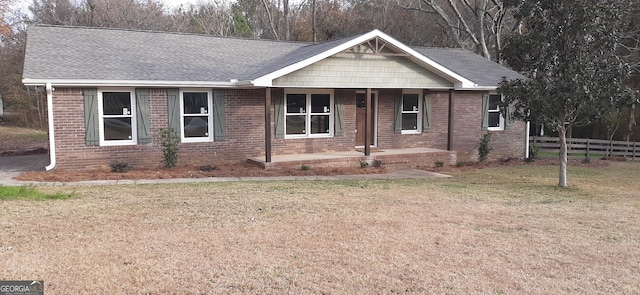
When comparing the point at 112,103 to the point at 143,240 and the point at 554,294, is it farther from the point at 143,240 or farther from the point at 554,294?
the point at 554,294

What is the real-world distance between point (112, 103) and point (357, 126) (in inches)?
307

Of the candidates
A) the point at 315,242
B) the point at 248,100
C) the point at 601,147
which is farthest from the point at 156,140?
the point at 601,147

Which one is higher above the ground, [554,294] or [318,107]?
[318,107]

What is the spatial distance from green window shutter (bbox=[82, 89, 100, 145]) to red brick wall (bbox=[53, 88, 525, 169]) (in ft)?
0.37

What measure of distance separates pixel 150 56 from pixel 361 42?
6.20 metres

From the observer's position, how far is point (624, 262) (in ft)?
18.2

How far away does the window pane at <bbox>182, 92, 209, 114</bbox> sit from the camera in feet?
44.7

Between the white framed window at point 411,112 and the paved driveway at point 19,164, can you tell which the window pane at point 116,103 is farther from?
the white framed window at point 411,112

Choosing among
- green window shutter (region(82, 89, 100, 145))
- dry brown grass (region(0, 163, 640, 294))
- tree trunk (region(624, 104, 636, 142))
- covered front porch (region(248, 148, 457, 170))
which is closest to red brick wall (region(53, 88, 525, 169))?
green window shutter (region(82, 89, 100, 145))

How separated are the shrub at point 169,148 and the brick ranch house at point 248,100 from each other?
0.86ft

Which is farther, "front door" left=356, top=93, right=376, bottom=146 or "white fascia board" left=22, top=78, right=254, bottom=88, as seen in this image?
"front door" left=356, top=93, right=376, bottom=146

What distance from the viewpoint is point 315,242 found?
6.01 meters

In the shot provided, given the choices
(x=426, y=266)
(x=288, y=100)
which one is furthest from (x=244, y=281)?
(x=288, y=100)

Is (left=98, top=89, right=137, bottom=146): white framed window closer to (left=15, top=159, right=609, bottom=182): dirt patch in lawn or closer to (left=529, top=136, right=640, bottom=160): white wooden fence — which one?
(left=15, top=159, right=609, bottom=182): dirt patch in lawn
